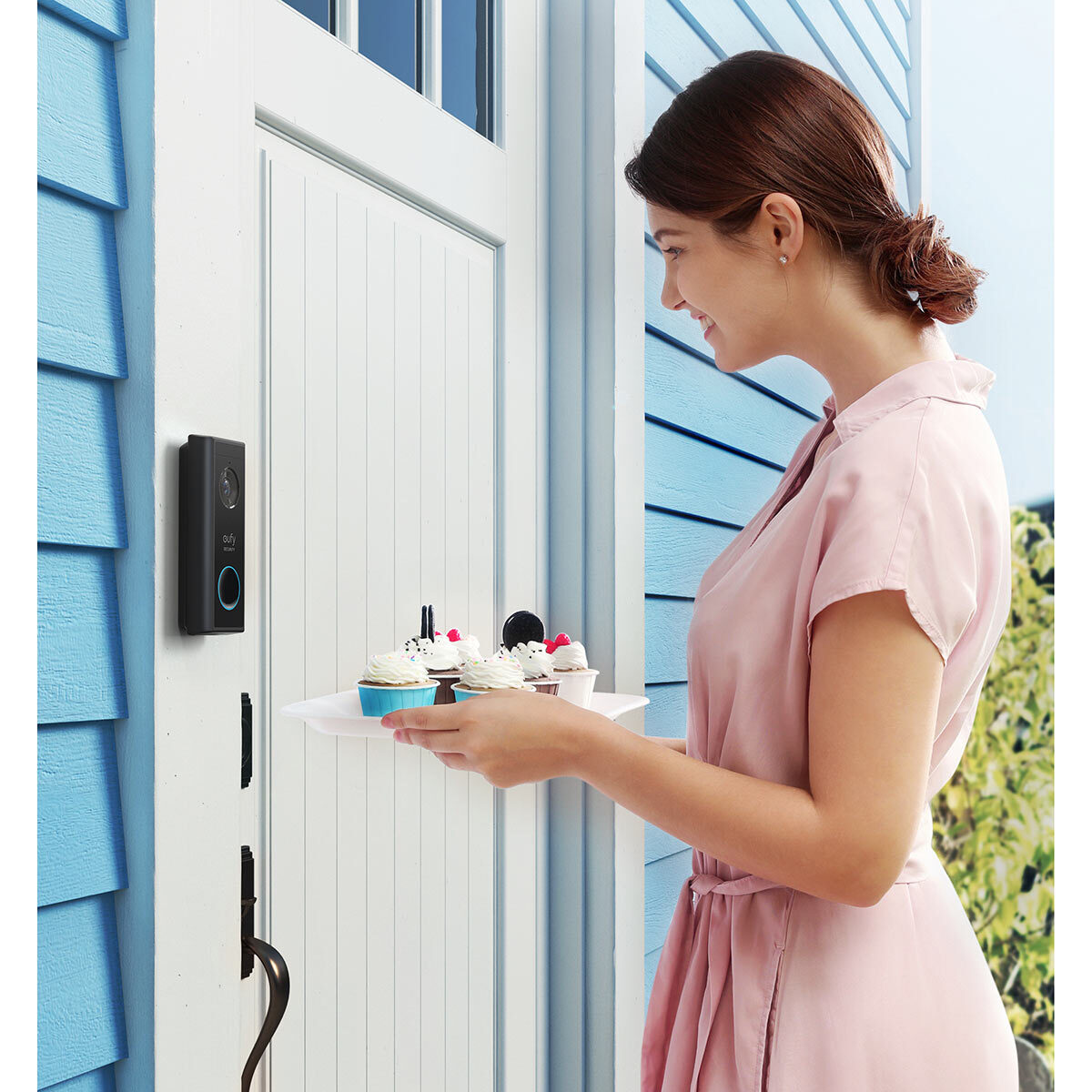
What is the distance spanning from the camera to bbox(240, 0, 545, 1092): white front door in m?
1.06

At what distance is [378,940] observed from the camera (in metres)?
1.21

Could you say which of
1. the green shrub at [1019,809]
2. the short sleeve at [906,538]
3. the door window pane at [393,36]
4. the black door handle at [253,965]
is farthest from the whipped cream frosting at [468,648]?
the green shrub at [1019,809]

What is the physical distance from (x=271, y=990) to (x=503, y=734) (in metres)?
0.33

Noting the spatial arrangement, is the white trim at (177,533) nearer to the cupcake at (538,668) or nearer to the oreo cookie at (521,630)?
the cupcake at (538,668)

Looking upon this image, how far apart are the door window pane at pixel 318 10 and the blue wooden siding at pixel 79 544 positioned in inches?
14.5

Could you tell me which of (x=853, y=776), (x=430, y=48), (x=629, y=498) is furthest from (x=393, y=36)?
(x=853, y=776)

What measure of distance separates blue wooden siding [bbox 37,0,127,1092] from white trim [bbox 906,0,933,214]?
2.87 meters

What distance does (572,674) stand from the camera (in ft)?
4.08

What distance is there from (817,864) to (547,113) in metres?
1.29

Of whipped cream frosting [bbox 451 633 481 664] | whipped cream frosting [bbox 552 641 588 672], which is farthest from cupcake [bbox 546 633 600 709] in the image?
whipped cream frosting [bbox 451 633 481 664]

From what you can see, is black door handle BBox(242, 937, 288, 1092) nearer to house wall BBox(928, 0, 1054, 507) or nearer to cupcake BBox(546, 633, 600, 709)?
cupcake BBox(546, 633, 600, 709)

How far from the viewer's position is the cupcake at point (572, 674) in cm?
124

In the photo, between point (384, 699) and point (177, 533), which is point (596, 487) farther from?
point (177, 533)

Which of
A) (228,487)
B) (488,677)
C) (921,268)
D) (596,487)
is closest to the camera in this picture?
(228,487)
